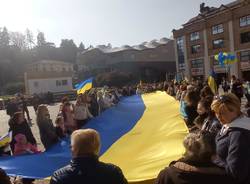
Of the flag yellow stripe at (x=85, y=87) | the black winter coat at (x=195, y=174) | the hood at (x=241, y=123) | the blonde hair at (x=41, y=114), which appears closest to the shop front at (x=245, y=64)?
Answer: the flag yellow stripe at (x=85, y=87)

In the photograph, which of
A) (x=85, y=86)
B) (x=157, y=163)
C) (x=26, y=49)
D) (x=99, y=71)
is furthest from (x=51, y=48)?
(x=157, y=163)

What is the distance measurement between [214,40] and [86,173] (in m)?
64.1

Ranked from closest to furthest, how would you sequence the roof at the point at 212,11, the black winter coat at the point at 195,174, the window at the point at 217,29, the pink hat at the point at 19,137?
1. the black winter coat at the point at 195,174
2. the pink hat at the point at 19,137
3. the window at the point at 217,29
4. the roof at the point at 212,11

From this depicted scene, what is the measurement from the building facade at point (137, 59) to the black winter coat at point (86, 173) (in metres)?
84.4

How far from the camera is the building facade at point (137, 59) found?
91.5m

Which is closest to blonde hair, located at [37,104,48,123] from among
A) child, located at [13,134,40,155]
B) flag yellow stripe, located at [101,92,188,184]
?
child, located at [13,134,40,155]

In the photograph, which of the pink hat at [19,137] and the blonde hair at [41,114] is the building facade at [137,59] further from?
the pink hat at [19,137]

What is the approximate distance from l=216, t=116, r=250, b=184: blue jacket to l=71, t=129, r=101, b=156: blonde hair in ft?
3.66

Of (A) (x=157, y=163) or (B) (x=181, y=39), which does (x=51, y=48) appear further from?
(A) (x=157, y=163)

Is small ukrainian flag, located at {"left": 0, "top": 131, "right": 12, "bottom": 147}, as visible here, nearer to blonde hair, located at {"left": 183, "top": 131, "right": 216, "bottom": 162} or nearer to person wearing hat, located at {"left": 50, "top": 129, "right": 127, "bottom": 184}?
person wearing hat, located at {"left": 50, "top": 129, "right": 127, "bottom": 184}

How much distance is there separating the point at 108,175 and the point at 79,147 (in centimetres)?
37

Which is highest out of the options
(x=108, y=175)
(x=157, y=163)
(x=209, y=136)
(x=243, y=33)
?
(x=243, y=33)

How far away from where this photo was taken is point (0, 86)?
8438cm

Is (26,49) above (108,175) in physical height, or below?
above
